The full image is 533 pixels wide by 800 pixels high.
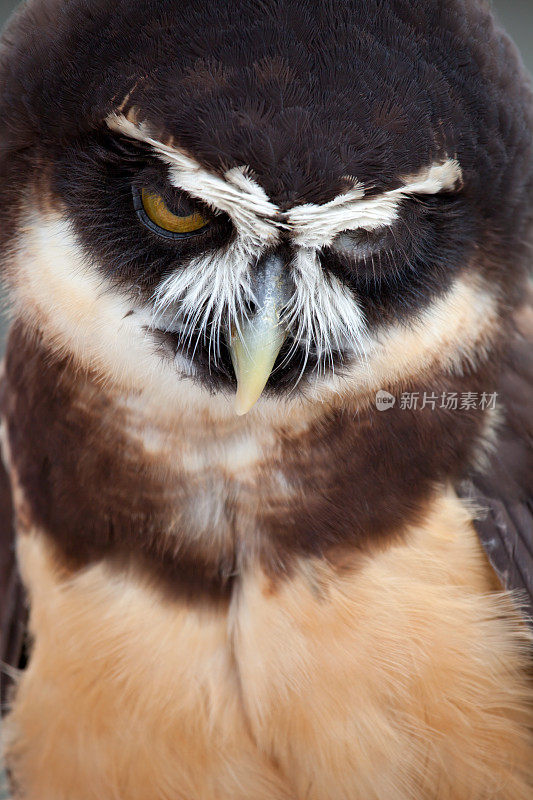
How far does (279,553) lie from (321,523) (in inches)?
3.6

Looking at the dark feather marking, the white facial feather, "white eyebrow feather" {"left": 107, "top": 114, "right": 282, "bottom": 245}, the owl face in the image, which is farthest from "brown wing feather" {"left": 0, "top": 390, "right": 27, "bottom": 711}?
"white eyebrow feather" {"left": 107, "top": 114, "right": 282, "bottom": 245}

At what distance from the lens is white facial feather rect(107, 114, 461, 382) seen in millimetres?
1221

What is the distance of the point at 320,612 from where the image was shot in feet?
5.12

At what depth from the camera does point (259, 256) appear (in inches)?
50.6

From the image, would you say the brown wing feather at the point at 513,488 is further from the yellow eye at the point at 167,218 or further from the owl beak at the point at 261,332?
the yellow eye at the point at 167,218

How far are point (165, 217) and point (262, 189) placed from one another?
151 millimetres

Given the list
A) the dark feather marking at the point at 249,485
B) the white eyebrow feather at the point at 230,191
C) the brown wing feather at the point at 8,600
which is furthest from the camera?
the brown wing feather at the point at 8,600

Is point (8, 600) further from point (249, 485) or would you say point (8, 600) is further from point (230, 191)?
point (230, 191)

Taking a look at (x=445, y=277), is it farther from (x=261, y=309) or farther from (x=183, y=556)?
(x=183, y=556)

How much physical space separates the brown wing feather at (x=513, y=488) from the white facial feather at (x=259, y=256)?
40 centimetres

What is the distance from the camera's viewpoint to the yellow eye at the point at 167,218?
1.26 m

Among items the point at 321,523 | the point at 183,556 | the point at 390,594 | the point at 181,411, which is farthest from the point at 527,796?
the point at 181,411

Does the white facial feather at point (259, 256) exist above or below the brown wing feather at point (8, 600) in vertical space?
above

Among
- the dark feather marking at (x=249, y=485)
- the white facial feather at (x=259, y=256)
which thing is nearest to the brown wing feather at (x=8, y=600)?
the dark feather marking at (x=249, y=485)
